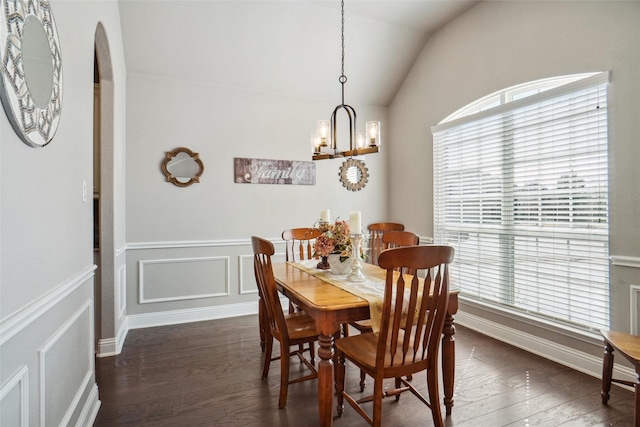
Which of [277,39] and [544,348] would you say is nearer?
[544,348]

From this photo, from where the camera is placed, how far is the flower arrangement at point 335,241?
2.32 metres

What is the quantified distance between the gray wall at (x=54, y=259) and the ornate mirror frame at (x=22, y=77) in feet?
0.16

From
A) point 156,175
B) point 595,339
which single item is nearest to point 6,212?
point 156,175

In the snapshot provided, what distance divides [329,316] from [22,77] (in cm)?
152

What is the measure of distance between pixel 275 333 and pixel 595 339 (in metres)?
2.37

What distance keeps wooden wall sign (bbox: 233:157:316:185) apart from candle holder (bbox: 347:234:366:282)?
2.15 m

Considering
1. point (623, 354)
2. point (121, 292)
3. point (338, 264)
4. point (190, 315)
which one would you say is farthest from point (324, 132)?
point (190, 315)

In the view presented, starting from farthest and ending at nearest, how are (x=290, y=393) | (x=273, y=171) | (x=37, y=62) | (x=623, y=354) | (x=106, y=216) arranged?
1. (x=273, y=171)
2. (x=106, y=216)
3. (x=290, y=393)
4. (x=623, y=354)
5. (x=37, y=62)

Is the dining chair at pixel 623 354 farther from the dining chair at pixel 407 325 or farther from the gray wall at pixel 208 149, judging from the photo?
the gray wall at pixel 208 149

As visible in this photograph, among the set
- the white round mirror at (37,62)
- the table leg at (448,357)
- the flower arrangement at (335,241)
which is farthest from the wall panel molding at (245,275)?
the white round mirror at (37,62)

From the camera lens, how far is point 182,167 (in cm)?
376

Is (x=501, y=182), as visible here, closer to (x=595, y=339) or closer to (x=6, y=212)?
(x=595, y=339)

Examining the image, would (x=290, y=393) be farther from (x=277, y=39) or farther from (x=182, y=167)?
(x=277, y=39)

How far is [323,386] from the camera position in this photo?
5.61ft
